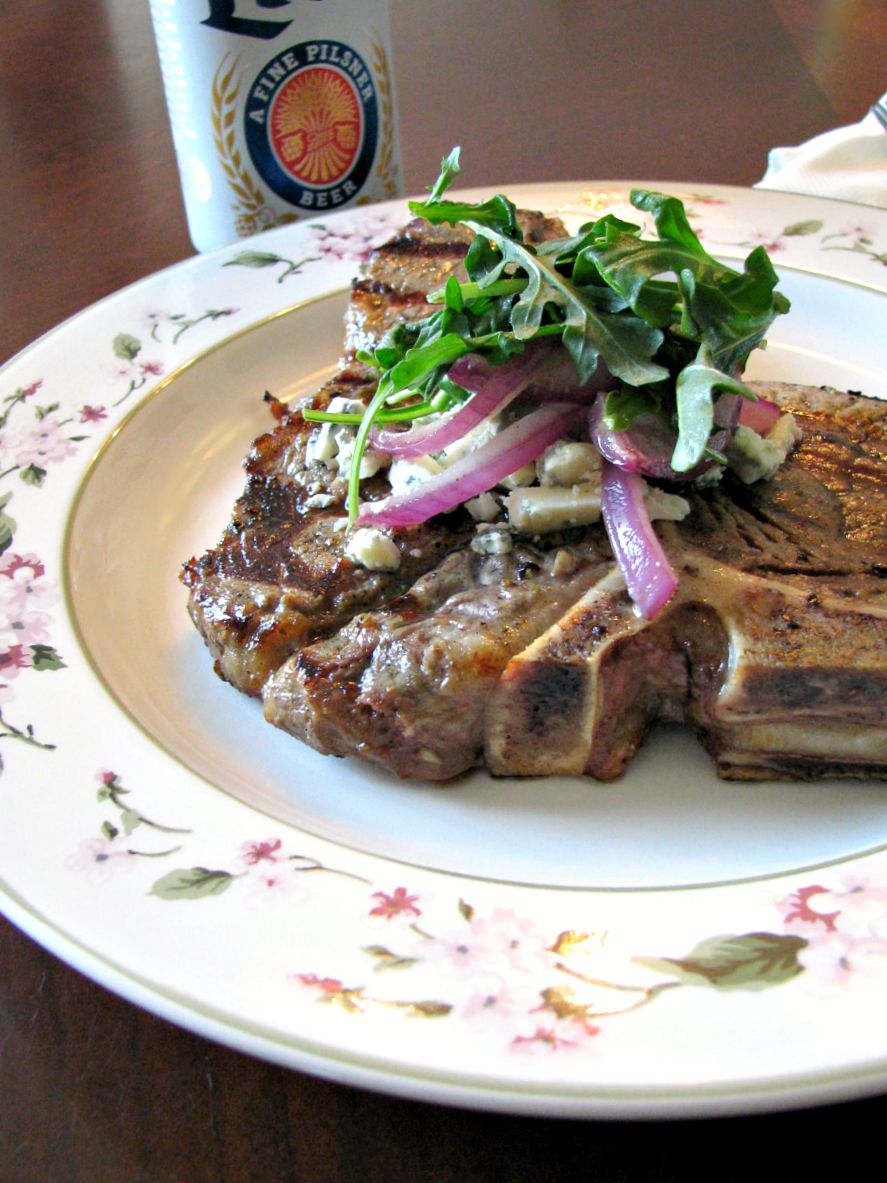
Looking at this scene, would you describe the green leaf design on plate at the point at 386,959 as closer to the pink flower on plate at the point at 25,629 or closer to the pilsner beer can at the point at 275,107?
the pink flower on plate at the point at 25,629

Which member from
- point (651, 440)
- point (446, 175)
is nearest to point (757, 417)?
point (651, 440)

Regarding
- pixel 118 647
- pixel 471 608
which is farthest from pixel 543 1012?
pixel 118 647

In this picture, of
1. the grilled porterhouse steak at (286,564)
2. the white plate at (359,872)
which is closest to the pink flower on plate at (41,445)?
the white plate at (359,872)

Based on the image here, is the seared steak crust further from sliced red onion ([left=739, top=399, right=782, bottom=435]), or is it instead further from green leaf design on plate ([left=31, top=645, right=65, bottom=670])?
green leaf design on plate ([left=31, top=645, right=65, bottom=670])

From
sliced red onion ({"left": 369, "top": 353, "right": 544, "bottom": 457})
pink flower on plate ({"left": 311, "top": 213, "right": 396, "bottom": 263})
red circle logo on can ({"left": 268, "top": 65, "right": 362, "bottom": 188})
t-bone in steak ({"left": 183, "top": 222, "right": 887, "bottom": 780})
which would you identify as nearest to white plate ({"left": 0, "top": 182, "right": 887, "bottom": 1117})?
t-bone in steak ({"left": 183, "top": 222, "right": 887, "bottom": 780})

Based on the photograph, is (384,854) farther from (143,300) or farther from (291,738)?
(143,300)

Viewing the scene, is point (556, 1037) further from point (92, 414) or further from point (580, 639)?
point (92, 414)
